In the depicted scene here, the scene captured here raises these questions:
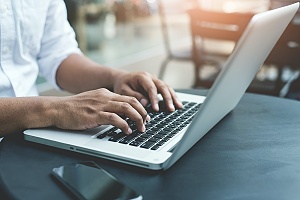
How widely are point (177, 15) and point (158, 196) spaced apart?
4.34 meters

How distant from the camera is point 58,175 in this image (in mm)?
753

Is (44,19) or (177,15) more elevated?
(44,19)

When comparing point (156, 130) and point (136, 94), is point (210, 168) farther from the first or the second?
point (136, 94)

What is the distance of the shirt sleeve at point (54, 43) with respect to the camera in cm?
143

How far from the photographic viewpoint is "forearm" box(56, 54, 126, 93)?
1285 millimetres

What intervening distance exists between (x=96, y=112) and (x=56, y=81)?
1.94 ft

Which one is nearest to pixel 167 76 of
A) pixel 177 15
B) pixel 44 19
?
pixel 177 15

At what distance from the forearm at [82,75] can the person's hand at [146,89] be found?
67 mm

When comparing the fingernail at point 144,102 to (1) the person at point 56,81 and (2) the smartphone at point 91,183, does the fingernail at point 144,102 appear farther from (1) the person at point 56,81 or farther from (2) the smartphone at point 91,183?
(2) the smartphone at point 91,183

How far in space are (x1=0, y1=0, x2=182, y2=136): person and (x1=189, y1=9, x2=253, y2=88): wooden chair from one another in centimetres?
113

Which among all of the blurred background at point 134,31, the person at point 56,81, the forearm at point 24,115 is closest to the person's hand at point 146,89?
the person at point 56,81

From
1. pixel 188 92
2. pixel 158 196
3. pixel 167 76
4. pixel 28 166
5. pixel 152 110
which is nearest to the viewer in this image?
pixel 158 196

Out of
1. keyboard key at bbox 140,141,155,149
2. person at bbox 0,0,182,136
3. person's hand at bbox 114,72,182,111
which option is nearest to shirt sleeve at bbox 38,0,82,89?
person at bbox 0,0,182,136

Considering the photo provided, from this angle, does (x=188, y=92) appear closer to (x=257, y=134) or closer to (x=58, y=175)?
(x=257, y=134)
